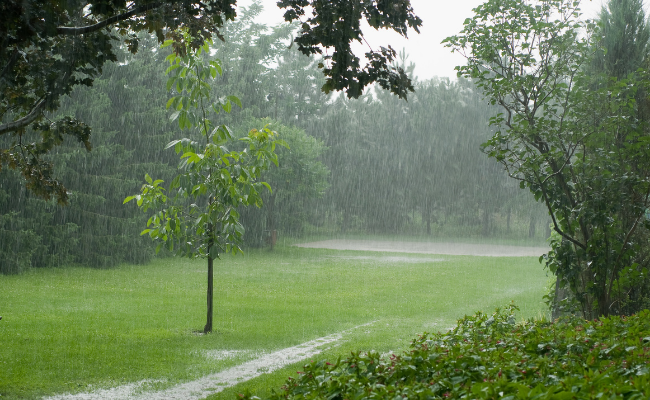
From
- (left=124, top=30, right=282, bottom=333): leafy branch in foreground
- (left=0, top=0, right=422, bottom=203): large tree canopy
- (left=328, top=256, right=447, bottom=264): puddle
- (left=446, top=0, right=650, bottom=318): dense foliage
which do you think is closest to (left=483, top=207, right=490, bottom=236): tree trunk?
(left=328, top=256, right=447, bottom=264): puddle

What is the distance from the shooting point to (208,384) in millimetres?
5527

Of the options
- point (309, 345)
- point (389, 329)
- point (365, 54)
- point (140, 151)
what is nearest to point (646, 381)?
point (365, 54)

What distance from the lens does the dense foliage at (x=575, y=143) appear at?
5.55 meters

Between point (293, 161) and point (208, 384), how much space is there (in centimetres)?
1801

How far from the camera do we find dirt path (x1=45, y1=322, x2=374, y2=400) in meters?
5.05

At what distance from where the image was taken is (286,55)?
1436 inches

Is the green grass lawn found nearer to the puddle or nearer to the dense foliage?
the puddle

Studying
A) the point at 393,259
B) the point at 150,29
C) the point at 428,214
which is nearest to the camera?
the point at 150,29

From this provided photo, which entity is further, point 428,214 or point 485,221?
point 485,221

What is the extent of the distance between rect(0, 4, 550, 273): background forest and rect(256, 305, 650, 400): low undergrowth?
46.6ft

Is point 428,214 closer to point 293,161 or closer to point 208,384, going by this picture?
point 293,161

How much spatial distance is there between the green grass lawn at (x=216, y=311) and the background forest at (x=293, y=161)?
1870mm

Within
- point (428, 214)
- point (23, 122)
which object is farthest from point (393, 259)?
point (23, 122)

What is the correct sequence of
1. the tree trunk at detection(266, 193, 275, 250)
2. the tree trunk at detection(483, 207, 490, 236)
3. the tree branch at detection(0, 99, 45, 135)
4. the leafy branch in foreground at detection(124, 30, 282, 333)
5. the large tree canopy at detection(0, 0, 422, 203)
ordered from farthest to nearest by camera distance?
the tree trunk at detection(483, 207, 490, 236) → the tree trunk at detection(266, 193, 275, 250) → the leafy branch in foreground at detection(124, 30, 282, 333) → the tree branch at detection(0, 99, 45, 135) → the large tree canopy at detection(0, 0, 422, 203)
